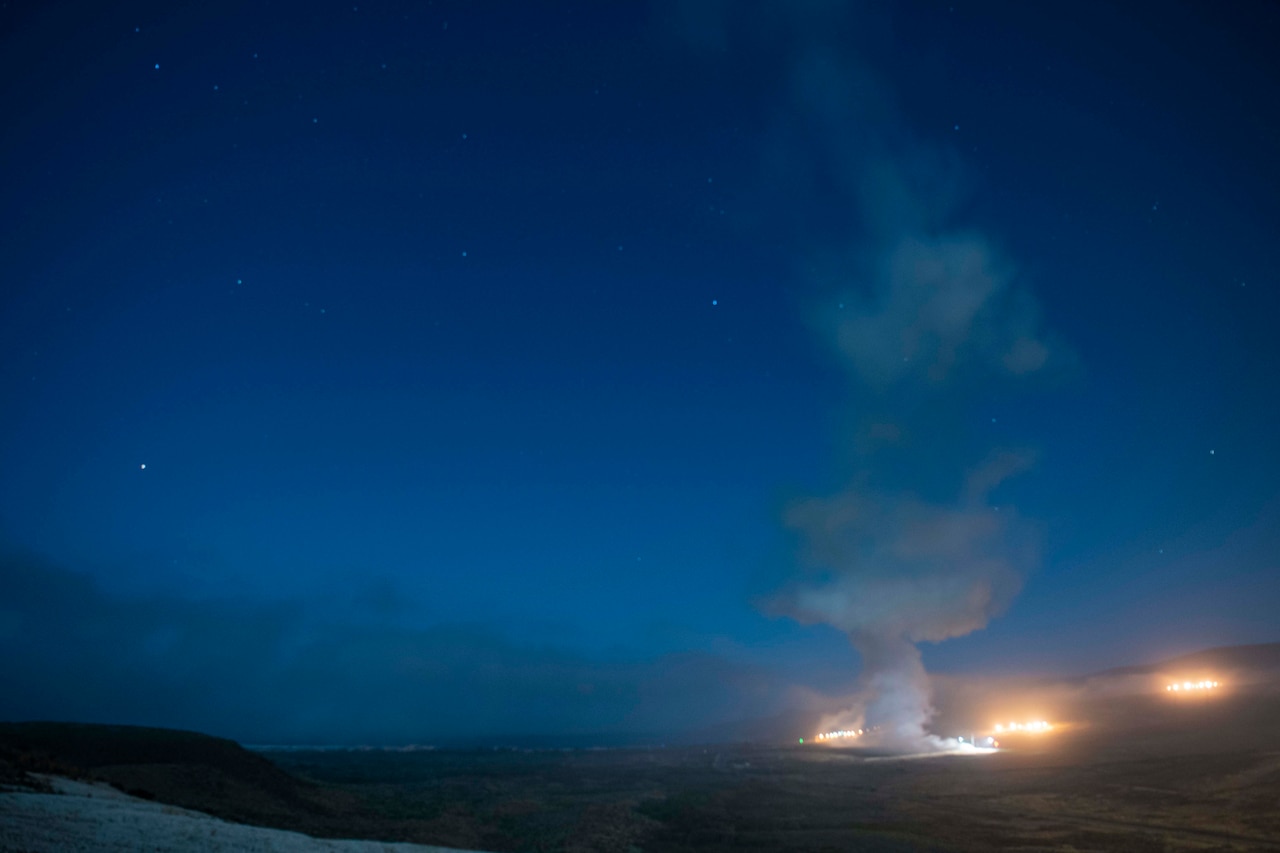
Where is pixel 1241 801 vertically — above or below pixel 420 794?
above

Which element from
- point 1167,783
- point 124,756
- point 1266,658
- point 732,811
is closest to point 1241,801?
point 1167,783

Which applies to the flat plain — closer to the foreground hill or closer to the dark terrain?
the dark terrain

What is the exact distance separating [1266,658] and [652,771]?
19779 cm

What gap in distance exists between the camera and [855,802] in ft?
144

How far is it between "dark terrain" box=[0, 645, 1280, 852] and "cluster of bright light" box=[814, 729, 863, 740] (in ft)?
143

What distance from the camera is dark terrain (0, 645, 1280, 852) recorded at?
3216 cm

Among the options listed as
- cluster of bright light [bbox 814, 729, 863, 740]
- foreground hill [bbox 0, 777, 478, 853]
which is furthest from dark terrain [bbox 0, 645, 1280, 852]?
cluster of bright light [bbox 814, 729, 863, 740]

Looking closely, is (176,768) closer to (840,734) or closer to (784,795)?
(784,795)

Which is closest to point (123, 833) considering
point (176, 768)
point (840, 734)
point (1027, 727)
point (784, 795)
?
point (176, 768)

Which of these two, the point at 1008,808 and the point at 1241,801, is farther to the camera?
the point at 1008,808

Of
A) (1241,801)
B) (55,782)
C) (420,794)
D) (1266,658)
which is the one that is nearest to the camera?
(55,782)

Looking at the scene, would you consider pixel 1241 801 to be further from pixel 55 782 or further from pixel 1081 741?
pixel 55 782

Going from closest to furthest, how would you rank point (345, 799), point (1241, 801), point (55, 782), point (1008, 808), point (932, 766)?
point (55, 782) < point (1241, 801) < point (1008, 808) < point (345, 799) < point (932, 766)

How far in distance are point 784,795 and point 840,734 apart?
80.4 metres
